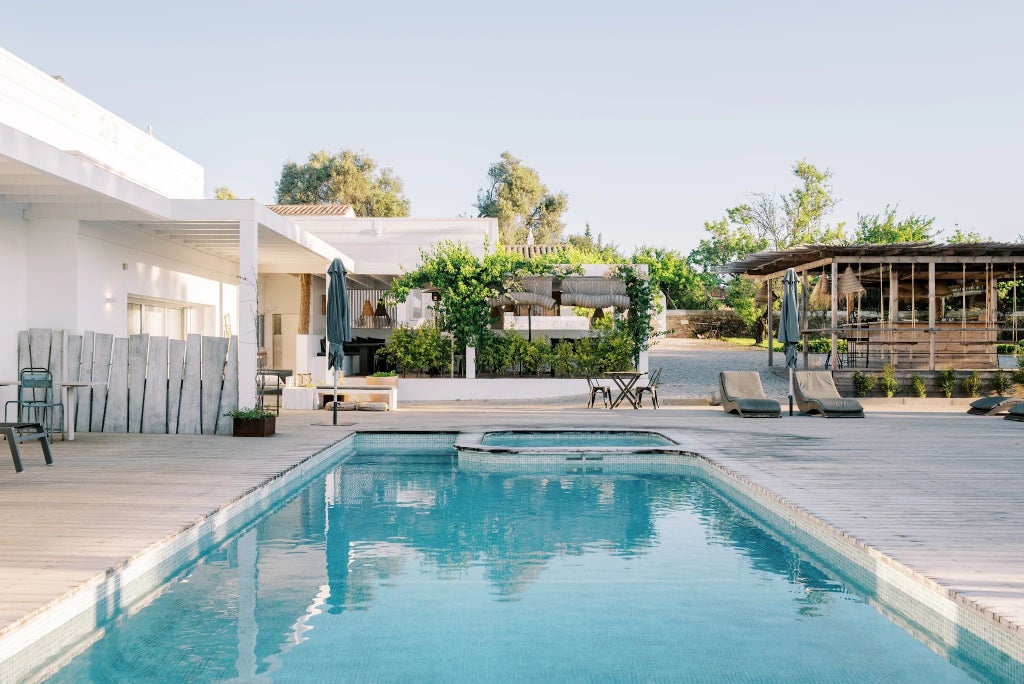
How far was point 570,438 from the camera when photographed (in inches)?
467

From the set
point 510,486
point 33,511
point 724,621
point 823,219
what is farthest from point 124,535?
point 823,219

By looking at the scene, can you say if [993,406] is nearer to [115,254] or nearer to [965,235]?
[115,254]

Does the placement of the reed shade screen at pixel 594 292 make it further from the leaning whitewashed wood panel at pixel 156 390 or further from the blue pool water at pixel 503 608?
the blue pool water at pixel 503 608

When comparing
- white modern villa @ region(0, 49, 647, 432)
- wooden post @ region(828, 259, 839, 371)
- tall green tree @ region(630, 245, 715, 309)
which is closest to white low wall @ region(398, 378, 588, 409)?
white modern villa @ region(0, 49, 647, 432)

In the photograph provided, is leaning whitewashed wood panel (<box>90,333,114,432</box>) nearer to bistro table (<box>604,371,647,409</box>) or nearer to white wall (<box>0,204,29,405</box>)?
white wall (<box>0,204,29,405</box>)

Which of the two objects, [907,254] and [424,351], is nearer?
[424,351]

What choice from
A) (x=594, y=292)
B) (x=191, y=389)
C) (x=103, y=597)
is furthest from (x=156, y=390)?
(x=594, y=292)

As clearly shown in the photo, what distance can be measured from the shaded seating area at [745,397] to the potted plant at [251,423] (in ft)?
26.7

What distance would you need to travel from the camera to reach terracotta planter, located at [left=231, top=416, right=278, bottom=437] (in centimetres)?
1081

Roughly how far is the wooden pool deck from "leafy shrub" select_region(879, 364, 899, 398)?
5.06 metres

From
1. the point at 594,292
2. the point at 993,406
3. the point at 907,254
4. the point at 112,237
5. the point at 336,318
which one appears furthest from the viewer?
the point at 907,254

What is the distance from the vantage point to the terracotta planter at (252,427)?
426 inches

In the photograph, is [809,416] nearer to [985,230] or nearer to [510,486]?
[510,486]

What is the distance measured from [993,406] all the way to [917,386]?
3720 millimetres
